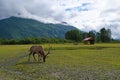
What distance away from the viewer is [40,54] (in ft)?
139

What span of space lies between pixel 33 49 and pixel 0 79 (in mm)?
20765

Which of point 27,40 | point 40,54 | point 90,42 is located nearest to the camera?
point 40,54

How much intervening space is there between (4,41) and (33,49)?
13397 cm

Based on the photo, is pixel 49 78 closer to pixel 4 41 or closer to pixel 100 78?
pixel 100 78

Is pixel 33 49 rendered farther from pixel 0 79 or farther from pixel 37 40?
pixel 37 40

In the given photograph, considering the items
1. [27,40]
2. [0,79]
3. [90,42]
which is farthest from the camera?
[27,40]

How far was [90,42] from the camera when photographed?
143 metres

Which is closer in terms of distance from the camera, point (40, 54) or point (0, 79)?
point (0, 79)

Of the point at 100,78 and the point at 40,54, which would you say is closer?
the point at 100,78

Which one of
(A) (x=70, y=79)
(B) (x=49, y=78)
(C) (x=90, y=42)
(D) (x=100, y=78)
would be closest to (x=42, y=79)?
(B) (x=49, y=78)

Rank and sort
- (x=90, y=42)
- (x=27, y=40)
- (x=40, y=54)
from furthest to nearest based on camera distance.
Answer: (x=27, y=40) < (x=90, y=42) < (x=40, y=54)

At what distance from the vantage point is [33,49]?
43.4 metres

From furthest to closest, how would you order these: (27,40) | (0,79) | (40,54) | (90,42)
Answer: (27,40) < (90,42) < (40,54) < (0,79)

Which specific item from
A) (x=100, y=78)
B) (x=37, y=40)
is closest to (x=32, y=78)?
(x=100, y=78)
